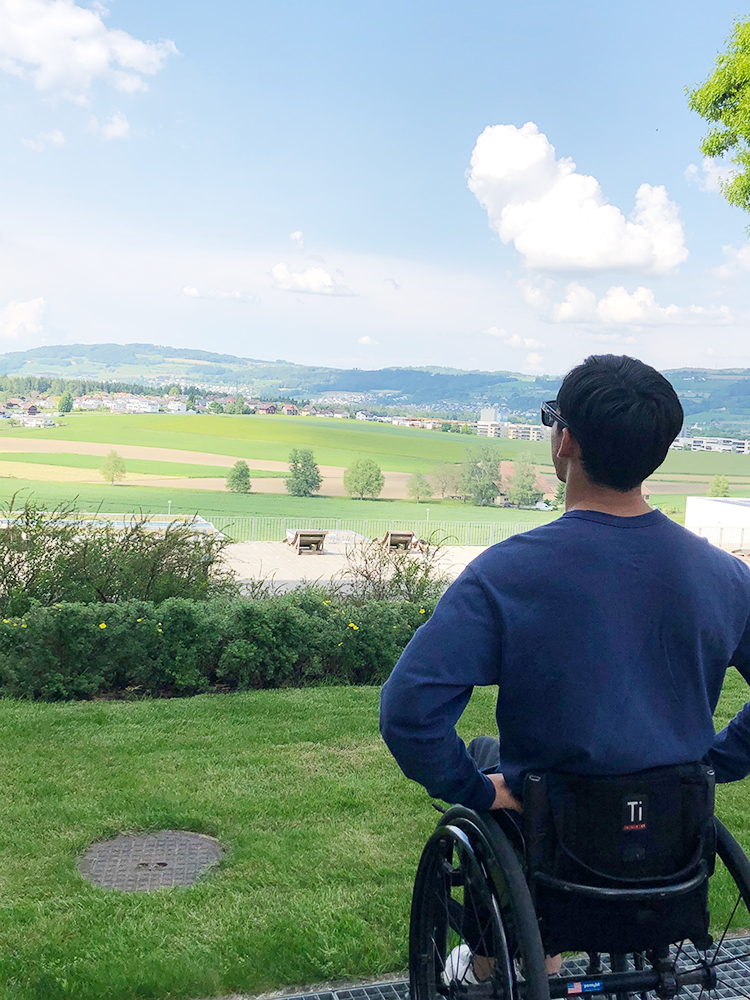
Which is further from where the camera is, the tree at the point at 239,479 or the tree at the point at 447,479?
the tree at the point at 447,479

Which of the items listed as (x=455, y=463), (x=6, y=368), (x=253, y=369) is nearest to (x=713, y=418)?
(x=455, y=463)

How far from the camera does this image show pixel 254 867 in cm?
331

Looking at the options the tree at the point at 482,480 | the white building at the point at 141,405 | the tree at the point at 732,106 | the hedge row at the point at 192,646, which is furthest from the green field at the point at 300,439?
the hedge row at the point at 192,646

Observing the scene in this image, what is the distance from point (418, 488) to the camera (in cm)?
7831

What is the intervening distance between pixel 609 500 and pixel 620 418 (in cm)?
14

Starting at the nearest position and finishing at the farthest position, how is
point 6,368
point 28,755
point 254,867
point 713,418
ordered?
point 254,867 → point 28,755 → point 713,418 → point 6,368

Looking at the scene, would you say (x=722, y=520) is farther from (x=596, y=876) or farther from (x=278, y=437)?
(x=278, y=437)

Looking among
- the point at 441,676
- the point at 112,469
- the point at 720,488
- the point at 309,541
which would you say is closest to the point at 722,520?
the point at 309,541

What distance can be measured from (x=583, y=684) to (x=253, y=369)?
127164 mm

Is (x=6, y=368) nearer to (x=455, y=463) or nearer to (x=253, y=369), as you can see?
(x=253, y=369)

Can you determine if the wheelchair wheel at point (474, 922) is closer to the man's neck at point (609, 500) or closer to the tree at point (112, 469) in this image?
the man's neck at point (609, 500)

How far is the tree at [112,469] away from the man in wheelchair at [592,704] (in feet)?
235

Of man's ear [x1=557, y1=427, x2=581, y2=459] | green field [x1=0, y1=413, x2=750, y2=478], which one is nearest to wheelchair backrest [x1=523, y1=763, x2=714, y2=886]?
man's ear [x1=557, y1=427, x2=581, y2=459]

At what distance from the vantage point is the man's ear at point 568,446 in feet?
5.18
